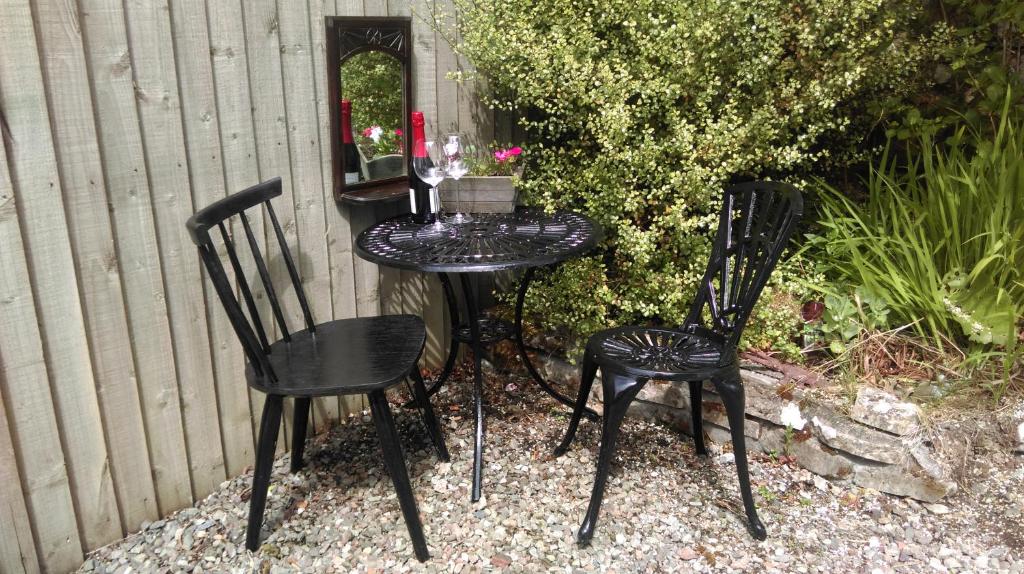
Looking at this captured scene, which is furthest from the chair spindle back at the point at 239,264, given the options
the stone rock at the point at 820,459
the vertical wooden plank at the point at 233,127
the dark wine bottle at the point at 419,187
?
the stone rock at the point at 820,459

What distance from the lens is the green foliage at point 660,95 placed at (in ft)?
8.57

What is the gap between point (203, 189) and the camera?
7.09 ft

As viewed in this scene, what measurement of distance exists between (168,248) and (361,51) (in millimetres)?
953

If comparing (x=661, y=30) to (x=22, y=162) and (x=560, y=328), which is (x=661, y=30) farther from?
(x=22, y=162)

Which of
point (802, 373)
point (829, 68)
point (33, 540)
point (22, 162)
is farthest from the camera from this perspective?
point (829, 68)

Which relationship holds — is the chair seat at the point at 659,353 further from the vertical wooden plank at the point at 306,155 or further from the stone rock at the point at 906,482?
the vertical wooden plank at the point at 306,155

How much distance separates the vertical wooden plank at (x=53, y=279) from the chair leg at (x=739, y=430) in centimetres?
177

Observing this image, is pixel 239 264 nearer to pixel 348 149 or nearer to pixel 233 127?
pixel 233 127

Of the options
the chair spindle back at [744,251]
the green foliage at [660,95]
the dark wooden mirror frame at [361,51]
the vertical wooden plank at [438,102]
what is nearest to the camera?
the chair spindle back at [744,251]

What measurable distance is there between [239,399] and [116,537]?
20.7 inches

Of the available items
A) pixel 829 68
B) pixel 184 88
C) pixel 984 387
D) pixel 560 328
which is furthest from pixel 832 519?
pixel 184 88

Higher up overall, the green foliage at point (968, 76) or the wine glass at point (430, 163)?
the green foliage at point (968, 76)

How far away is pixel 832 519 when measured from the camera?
229 centimetres

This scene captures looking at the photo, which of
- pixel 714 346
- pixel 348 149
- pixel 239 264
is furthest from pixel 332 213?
pixel 714 346
